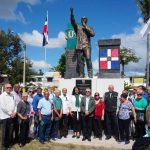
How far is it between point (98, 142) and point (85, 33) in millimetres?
4442

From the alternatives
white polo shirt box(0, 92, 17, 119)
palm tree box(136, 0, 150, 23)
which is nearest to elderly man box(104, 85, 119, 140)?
white polo shirt box(0, 92, 17, 119)

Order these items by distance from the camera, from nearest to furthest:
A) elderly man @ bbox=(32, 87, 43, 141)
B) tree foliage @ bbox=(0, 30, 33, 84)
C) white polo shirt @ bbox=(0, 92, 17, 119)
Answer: white polo shirt @ bbox=(0, 92, 17, 119)
elderly man @ bbox=(32, 87, 43, 141)
tree foliage @ bbox=(0, 30, 33, 84)

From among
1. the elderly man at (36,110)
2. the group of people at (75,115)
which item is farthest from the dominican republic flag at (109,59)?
the elderly man at (36,110)

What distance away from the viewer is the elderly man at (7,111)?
344 inches

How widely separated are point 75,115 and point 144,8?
15.0 m

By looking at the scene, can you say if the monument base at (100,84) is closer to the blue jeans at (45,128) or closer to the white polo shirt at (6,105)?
the blue jeans at (45,128)

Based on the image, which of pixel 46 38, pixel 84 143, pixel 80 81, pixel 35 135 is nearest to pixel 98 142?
pixel 84 143

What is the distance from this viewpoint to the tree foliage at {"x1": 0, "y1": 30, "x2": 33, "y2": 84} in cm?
4738

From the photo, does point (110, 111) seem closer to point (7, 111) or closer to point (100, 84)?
point (100, 84)

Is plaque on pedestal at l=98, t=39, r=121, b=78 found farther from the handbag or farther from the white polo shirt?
the white polo shirt

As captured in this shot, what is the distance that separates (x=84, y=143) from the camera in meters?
9.91

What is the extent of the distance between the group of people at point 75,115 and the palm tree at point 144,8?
14025 millimetres

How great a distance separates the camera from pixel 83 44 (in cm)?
1248

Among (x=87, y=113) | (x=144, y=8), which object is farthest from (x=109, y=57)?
(x=144, y=8)
